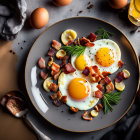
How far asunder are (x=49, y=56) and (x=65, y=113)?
45 centimetres

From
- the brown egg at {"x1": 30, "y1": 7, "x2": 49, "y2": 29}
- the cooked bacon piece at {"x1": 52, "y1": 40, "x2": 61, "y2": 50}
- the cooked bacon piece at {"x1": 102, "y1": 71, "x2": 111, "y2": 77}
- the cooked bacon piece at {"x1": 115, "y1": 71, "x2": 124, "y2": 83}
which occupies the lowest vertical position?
the cooked bacon piece at {"x1": 115, "y1": 71, "x2": 124, "y2": 83}

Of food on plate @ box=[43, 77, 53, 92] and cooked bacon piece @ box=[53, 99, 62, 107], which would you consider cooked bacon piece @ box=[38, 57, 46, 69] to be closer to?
food on plate @ box=[43, 77, 53, 92]

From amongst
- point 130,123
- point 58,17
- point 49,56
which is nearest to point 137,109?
point 130,123

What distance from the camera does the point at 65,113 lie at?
1.84 meters

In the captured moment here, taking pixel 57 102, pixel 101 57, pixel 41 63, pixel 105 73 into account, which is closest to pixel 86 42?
pixel 101 57

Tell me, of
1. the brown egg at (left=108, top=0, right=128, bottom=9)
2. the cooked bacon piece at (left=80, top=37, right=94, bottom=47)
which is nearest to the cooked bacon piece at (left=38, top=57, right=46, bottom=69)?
the cooked bacon piece at (left=80, top=37, right=94, bottom=47)

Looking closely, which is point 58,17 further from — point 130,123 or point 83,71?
point 130,123

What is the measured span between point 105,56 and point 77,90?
333 millimetres

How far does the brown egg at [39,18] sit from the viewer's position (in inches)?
69.7

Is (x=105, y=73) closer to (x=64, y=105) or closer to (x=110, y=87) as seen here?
(x=110, y=87)

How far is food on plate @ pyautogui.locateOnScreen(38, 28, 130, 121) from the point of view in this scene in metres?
1.83

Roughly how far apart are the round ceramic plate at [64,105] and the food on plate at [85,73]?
0.04m

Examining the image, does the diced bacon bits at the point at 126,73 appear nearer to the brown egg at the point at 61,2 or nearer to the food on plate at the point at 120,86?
the food on plate at the point at 120,86

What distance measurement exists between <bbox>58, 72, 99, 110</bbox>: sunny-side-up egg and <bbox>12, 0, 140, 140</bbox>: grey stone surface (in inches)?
9.4
